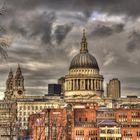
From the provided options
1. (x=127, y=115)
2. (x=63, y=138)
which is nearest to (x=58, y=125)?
(x=63, y=138)

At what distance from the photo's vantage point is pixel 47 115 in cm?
15800

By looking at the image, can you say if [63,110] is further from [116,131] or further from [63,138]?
[116,131]

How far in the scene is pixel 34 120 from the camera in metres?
169

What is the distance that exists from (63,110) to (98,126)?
15.9 metres

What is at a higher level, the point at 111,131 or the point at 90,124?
the point at 90,124

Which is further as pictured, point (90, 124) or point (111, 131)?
point (90, 124)

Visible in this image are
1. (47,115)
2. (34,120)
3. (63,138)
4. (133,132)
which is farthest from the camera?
(34,120)

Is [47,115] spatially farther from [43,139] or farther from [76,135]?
[76,135]

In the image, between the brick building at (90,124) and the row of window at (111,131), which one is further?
the row of window at (111,131)

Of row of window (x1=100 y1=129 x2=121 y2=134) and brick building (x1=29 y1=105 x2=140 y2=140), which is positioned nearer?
brick building (x1=29 y1=105 x2=140 y2=140)

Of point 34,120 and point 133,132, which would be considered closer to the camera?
point 133,132

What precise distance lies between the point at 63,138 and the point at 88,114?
9241mm

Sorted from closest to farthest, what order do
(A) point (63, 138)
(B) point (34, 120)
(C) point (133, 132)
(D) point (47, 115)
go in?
(C) point (133, 132) → (A) point (63, 138) → (D) point (47, 115) → (B) point (34, 120)

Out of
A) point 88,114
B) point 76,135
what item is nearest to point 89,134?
point 76,135
